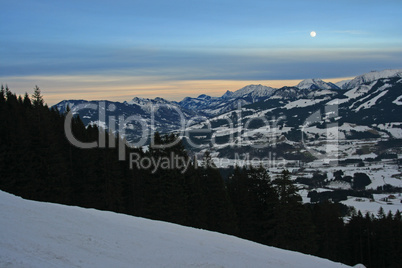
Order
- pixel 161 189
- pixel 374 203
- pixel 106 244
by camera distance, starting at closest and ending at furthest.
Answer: pixel 106 244 < pixel 161 189 < pixel 374 203

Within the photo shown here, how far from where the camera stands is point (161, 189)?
37.8 metres

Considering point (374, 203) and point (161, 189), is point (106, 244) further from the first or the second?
point (374, 203)

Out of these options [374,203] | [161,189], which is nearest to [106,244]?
[161,189]

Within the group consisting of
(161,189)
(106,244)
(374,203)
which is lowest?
(374,203)

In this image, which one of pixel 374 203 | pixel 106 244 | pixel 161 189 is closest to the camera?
pixel 106 244

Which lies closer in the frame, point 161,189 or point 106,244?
point 106,244

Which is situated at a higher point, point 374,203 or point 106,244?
point 106,244

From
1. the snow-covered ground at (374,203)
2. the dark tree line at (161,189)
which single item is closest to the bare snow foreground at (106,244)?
the dark tree line at (161,189)

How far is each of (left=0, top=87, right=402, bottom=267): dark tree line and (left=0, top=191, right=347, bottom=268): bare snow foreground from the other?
12.1 metres

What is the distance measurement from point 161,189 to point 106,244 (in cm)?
2039

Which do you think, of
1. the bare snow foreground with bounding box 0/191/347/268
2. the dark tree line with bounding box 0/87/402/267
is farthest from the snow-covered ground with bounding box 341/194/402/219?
the bare snow foreground with bounding box 0/191/347/268

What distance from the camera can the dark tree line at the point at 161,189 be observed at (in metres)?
34.3

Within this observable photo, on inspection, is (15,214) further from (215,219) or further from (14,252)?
(215,219)

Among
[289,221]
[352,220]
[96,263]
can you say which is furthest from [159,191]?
[352,220]
